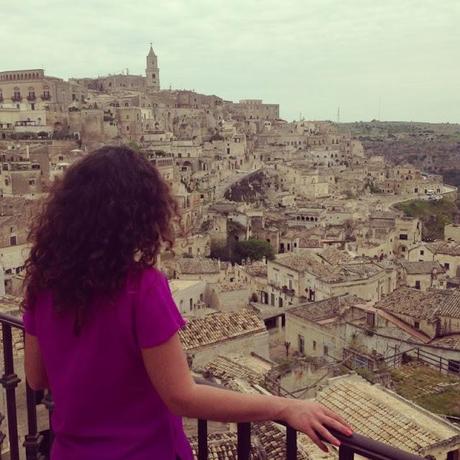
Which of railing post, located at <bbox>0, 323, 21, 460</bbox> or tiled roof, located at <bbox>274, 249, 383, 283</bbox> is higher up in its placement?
railing post, located at <bbox>0, 323, 21, 460</bbox>

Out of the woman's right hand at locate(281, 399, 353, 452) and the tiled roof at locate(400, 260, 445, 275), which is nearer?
the woman's right hand at locate(281, 399, 353, 452)

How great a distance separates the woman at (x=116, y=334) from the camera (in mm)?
2277

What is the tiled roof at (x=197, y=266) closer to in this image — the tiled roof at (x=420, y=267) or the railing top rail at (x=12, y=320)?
the tiled roof at (x=420, y=267)

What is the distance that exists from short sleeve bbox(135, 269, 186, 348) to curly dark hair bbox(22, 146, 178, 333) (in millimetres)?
118

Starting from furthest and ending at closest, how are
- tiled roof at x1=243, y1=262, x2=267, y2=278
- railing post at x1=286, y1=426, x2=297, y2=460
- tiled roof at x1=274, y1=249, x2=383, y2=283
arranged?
1. tiled roof at x1=243, y1=262, x2=267, y2=278
2. tiled roof at x1=274, y1=249, x2=383, y2=283
3. railing post at x1=286, y1=426, x2=297, y2=460

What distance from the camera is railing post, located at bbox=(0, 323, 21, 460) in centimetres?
350

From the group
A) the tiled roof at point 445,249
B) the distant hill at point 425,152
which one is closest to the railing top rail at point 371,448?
the tiled roof at point 445,249

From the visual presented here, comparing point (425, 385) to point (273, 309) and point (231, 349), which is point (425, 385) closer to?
point (231, 349)

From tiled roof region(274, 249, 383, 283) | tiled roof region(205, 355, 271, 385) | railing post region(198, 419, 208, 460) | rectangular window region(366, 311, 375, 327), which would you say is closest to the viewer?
railing post region(198, 419, 208, 460)

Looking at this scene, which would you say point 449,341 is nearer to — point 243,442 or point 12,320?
point 12,320

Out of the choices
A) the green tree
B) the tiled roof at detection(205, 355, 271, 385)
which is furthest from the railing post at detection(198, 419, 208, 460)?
the green tree

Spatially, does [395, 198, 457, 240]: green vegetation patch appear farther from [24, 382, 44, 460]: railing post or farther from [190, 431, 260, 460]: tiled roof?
[24, 382, 44, 460]: railing post

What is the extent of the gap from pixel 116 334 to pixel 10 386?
155cm

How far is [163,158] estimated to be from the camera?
189 ft
